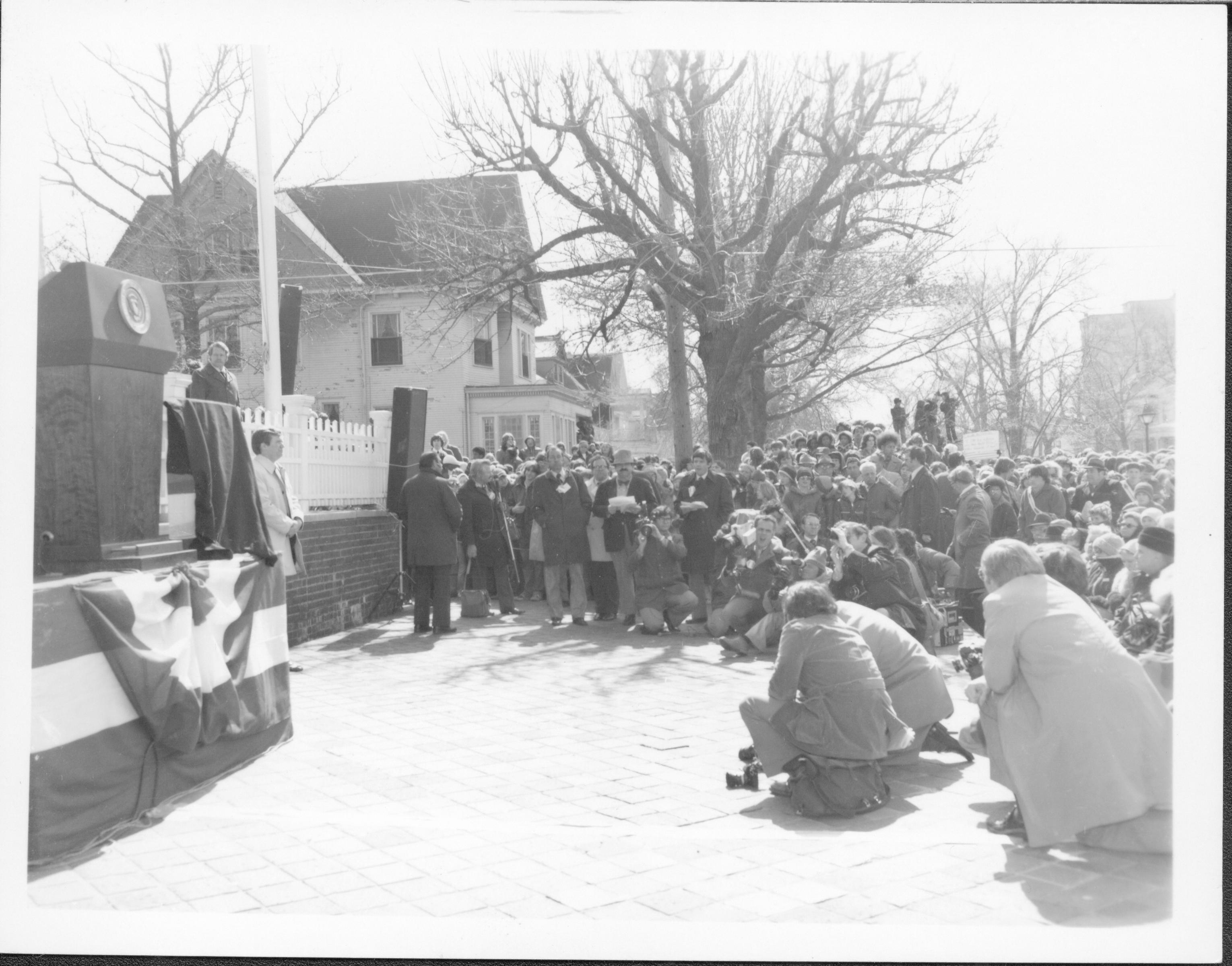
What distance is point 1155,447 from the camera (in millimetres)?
5328

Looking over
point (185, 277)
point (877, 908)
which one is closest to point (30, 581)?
point (877, 908)

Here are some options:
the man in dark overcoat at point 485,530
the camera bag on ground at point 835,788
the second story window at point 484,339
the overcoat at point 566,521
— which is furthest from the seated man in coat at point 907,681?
the man in dark overcoat at point 485,530

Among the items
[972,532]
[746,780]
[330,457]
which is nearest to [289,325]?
[330,457]

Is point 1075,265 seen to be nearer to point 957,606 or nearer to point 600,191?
point 957,606

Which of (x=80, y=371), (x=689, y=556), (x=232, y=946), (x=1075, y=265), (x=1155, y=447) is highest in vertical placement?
(x=1075, y=265)

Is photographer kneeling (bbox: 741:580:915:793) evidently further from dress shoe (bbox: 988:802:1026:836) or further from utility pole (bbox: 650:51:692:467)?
utility pole (bbox: 650:51:692:467)

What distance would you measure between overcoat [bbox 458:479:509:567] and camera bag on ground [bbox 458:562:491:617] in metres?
0.43

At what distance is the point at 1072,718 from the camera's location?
4211mm

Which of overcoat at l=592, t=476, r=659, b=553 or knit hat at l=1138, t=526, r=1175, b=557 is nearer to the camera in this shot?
knit hat at l=1138, t=526, r=1175, b=557

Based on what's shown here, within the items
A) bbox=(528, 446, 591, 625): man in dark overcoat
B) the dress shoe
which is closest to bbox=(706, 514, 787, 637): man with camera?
bbox=(528, 446, 591, 625): man in dark overcoat

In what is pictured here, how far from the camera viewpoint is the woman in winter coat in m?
4.18

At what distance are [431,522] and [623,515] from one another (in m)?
1.84

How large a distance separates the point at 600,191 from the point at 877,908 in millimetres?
6417

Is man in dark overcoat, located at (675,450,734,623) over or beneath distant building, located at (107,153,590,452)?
beneath
